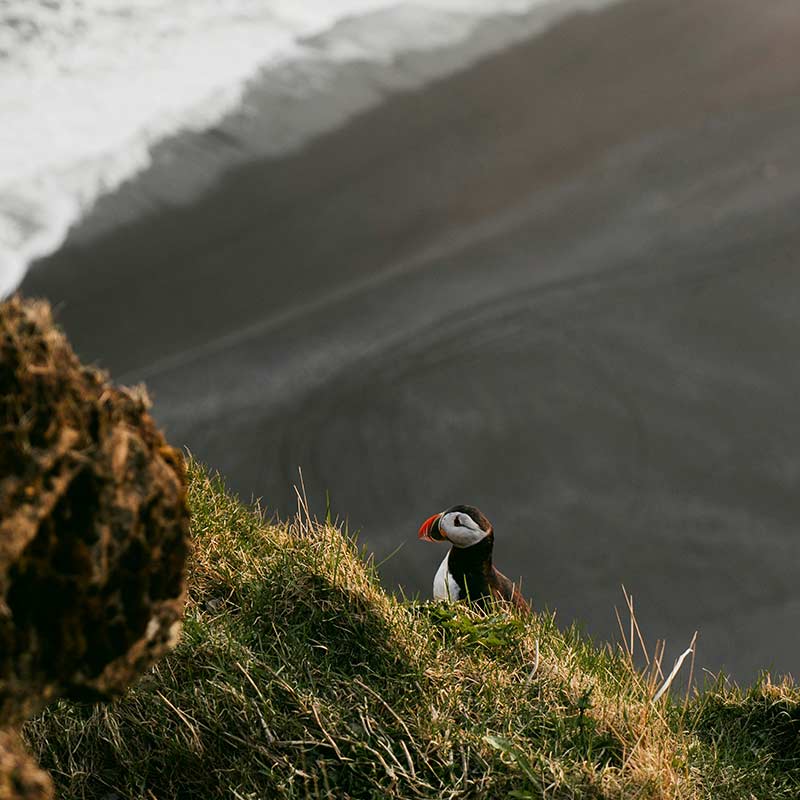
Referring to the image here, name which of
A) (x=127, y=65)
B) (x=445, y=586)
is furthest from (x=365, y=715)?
(x=127, y=65)

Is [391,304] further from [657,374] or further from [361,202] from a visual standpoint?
[657,374]

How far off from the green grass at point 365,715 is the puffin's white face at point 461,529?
1.06 meters

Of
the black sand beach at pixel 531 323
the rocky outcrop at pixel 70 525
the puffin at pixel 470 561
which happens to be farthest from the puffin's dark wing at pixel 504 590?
the rocky outcrop at pixel 70 525

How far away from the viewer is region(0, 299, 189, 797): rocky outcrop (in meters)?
1.76

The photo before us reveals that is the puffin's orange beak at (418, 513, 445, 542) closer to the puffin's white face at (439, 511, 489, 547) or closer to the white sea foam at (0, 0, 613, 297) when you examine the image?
the puffin's white face at (439, 511, 489, 547)

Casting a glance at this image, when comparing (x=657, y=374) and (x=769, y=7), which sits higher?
(x=769, y=7)

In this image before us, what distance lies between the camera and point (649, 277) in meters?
7.00

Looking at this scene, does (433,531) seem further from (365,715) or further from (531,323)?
(531,323)

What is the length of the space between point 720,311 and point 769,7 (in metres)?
3.74

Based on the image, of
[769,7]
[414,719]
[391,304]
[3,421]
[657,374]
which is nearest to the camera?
[3,421]

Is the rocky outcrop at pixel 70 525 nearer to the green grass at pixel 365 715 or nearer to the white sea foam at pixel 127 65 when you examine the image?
the green grass at pixel 365 715

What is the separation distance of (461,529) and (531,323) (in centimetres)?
239

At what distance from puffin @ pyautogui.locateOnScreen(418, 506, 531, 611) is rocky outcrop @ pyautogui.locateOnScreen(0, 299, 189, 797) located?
103 inches

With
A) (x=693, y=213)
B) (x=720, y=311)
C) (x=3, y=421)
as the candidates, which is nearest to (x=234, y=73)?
(x=693, y=213)
